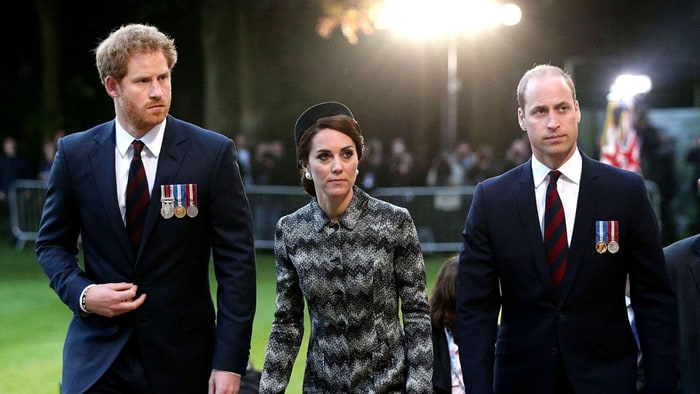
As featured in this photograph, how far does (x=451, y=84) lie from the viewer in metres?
31.8

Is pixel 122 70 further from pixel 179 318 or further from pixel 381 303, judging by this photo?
pixel 381 303

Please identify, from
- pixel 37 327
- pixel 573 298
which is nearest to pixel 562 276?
pixel 573 298

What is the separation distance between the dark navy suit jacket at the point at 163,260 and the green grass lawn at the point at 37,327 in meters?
4.05

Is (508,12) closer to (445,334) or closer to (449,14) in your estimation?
(449,14)

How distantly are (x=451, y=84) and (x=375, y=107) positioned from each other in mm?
5118

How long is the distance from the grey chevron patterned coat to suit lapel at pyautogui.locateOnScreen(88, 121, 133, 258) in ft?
2.15

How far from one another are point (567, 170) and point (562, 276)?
1.40 ft

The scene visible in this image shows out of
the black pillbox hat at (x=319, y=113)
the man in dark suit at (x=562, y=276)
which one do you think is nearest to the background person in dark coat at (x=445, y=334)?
the man in dark suit at (x=562, y=276)

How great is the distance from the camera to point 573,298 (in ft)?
15.4

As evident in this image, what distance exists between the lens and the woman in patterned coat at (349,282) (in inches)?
186

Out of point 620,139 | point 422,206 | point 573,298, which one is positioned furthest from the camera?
point 422,206

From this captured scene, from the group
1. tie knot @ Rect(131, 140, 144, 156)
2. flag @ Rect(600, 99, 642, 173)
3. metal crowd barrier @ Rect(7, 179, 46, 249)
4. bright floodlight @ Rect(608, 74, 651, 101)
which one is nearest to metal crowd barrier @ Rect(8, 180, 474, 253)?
flag @ Rect(600, 99, 642, 173)

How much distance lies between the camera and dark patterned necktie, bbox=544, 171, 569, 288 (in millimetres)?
4742

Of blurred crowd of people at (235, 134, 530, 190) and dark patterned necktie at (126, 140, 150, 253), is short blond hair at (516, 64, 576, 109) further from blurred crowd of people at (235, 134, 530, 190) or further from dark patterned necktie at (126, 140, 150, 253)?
blurred crowd of people at (235, 134, 530, 190)
